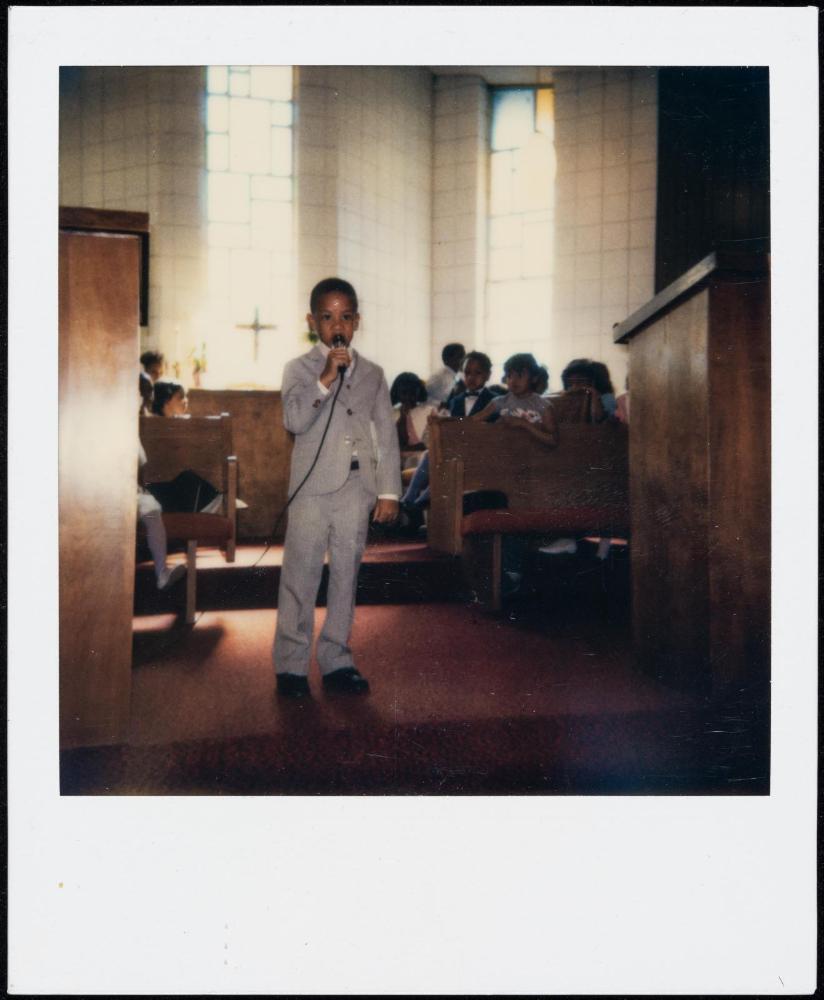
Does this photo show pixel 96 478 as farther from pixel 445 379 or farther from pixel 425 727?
pixel 445 379


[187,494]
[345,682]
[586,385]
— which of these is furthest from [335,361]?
[586,385]

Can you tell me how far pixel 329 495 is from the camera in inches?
86.2

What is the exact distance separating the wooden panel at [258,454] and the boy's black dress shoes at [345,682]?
8.34 ft

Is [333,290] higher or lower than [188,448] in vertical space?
higher

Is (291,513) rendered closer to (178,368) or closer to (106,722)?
(106,722)

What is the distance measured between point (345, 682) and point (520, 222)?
7.00m

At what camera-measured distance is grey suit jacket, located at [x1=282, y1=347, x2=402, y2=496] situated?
→ 2139mm

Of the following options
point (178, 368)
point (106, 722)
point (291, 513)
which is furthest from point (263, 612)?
point (178, 368)

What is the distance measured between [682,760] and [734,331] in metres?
0.89

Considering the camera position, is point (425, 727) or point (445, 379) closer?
point (425, 727)

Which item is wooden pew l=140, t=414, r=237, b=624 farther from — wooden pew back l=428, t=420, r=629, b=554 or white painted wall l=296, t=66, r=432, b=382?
white painted wall l=296, t=66, r=432, b=382

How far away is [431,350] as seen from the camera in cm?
838

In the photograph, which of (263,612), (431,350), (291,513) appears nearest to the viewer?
(291,513)

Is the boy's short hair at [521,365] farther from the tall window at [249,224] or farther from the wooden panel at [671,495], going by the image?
the tall window at [249,224]
